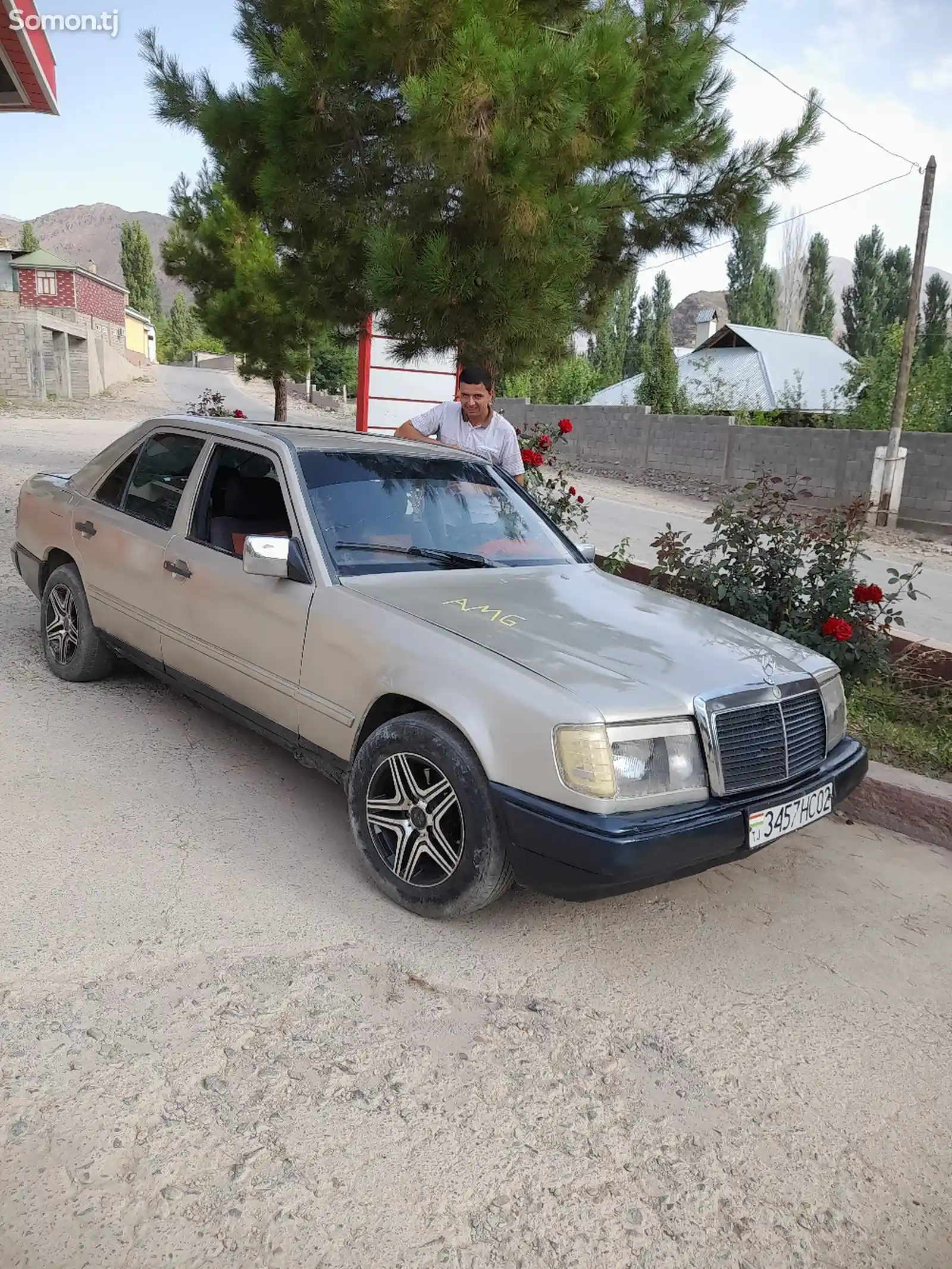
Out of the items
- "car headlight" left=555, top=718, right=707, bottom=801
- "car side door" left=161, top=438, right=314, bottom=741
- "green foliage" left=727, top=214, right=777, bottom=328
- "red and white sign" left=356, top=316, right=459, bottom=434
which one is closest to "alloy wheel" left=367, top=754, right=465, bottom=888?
"car headlight" left=555, top=718, right=707, bottom=801

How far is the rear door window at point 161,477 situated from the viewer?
4.55m

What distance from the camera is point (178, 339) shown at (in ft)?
327

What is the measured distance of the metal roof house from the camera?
36.5 meters

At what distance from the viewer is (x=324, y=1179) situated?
7.02 ft

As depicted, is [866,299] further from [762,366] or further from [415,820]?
[415,820]

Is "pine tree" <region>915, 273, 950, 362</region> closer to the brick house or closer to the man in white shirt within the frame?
the brick house

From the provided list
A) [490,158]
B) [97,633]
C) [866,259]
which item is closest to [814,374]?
[866,259]

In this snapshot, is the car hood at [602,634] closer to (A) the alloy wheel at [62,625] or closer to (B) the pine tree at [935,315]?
(A) the alloy wheel at [62,625]

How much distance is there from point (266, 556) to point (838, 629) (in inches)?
108

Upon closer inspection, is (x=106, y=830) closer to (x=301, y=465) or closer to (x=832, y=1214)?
(x=301, y=465)

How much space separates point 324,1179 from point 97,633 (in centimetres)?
347

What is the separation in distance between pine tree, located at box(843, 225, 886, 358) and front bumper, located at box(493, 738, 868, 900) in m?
49.8

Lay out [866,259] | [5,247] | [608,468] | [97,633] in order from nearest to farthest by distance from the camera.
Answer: [97,633] → [608,468] → [5,247] → [866,259]

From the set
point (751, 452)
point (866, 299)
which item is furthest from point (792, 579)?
point (866, 299)
